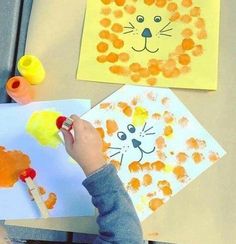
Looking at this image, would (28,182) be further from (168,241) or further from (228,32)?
(228,32)

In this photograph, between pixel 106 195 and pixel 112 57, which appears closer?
pixel 106 195

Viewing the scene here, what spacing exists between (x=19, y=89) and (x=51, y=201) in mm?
227

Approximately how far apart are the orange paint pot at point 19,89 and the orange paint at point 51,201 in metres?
0.20

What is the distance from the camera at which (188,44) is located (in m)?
0.90

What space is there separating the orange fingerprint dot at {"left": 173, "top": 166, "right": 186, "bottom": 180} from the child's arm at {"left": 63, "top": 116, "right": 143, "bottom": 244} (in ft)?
0.35

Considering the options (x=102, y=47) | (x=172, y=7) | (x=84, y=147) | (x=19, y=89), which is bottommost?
(x=84, y=147)

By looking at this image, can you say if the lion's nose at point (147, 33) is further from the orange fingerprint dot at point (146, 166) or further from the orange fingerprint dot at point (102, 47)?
the orange fingerprint dot at point (146, 166)

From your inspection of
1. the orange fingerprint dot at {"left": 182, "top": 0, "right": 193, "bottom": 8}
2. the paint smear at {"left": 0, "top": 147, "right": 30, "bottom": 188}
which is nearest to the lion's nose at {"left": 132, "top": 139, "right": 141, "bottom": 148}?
the paint smear at {"left": 0, "top": 147, "right": 30, "bottom": 188}

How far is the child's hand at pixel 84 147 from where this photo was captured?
2.62 ft

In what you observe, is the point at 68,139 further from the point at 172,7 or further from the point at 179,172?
the point at 172,7

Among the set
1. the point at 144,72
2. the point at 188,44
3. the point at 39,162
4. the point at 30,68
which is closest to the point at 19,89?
the point at 30,68

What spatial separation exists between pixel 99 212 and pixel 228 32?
446 millimetres

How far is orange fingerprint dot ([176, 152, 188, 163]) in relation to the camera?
0.83 meters

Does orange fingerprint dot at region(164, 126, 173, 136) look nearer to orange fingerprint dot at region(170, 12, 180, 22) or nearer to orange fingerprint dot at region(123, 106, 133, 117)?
orange fingerprint dot at region(123, 106, 133, 117)
